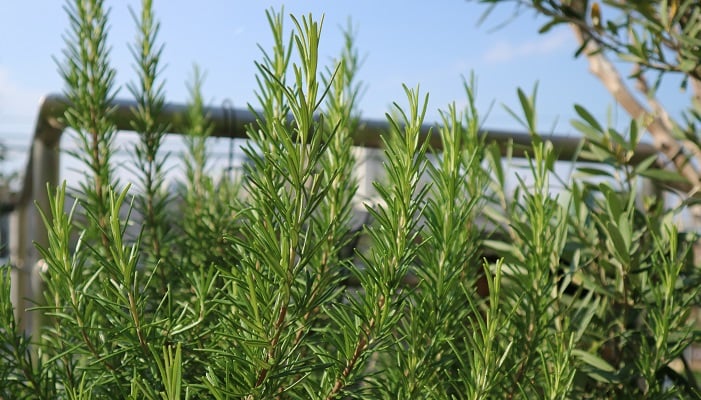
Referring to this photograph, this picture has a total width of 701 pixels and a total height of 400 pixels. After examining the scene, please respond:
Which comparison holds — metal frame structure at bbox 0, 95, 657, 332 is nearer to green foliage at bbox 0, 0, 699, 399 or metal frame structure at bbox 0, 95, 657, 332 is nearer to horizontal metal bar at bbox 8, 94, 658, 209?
horizontal metal bar at bbox 8, 94, 658, 209

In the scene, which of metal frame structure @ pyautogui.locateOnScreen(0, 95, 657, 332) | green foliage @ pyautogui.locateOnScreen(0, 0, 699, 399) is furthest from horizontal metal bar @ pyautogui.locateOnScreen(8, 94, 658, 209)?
green foliage @ pyautogui.locateOnScreen(0, 0, 699, 399)

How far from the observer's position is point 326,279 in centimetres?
40

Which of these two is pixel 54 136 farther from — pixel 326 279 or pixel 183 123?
pixel 326 279

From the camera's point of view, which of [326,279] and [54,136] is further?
[54,136]

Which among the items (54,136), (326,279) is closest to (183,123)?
(54,136)

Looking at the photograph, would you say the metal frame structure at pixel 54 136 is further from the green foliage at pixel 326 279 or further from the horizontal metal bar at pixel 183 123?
the green foliage at pixel 326 279

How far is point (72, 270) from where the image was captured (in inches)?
15.9

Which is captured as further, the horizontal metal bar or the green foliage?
the horizontal metal bar

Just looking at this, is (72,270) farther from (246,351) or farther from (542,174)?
(542,174)

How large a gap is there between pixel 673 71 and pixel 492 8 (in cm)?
26

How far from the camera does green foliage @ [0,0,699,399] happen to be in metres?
0.36

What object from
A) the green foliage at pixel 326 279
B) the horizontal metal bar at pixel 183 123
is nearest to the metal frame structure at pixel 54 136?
the horizontal metal bar at pixel 183 123

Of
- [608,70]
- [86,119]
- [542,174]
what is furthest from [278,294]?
[608,70]

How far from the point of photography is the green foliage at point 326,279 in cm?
36
